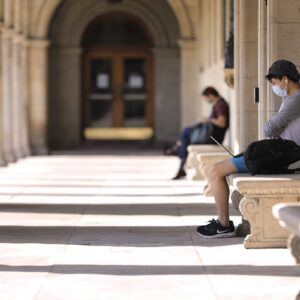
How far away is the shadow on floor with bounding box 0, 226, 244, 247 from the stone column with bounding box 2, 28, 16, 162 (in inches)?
327

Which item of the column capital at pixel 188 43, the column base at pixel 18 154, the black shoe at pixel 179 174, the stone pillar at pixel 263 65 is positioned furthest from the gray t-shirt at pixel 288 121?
the column capital at pixel 188 43

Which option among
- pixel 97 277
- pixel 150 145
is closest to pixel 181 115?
pixel 150 145

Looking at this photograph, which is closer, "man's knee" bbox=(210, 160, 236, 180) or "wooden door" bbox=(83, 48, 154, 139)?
"man's knee" bbox=(210, 160, 236, 180)

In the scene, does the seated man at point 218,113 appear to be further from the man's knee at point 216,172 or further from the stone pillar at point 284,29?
the man's knee at point 216,172

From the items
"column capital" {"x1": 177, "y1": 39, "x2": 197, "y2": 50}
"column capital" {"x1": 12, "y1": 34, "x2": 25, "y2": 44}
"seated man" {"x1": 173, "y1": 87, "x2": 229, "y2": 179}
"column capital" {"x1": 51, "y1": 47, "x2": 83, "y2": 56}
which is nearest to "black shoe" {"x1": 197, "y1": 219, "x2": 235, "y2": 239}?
"seated man" {"x1": 173, "y1": 87, "x2": 229, "y2": 179}

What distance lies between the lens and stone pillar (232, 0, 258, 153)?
7270 mm

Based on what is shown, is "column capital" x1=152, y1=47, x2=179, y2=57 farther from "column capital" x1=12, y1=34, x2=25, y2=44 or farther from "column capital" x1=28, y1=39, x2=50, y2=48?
"column capital" x1=12, y1=34, x2=25, y2=44

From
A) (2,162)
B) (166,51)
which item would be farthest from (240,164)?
(166,51)

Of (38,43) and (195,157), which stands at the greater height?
(38,43)

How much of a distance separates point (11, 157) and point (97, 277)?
11039mm

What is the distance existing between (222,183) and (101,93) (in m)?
15.0

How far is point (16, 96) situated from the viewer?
646 inches

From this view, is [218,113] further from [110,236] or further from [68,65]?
[68,65]

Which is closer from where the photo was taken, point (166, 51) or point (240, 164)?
point (240, 164)
